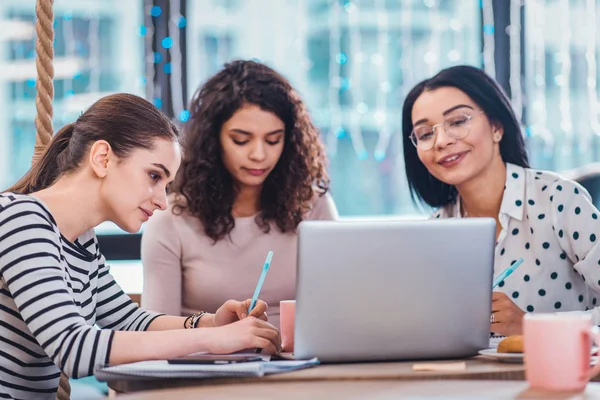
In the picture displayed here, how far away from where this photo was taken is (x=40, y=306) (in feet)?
3.78

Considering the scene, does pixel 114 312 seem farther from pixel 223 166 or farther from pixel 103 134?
pixel 223 166

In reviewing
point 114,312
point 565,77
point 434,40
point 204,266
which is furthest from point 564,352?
point 565,77

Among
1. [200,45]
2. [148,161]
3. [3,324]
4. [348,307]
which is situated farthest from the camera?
[200,45]

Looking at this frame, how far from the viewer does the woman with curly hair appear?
6.64 feet

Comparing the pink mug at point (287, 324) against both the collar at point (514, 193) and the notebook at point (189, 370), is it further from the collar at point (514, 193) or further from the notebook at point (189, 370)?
the collar at point (514, 193)

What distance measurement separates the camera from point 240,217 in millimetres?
2119

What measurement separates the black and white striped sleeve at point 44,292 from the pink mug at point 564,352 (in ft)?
2.02

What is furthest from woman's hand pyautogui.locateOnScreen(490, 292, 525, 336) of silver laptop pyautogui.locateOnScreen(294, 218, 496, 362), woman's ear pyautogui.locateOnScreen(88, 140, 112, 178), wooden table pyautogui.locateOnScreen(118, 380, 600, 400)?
woman's ear pyautogui.locateOnScreen(88, 140, 112, 178)

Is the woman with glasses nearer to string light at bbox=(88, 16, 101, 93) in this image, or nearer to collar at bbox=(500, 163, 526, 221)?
collar at bbox=(500, 163, 526, 221)

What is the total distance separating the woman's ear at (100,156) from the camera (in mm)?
1349

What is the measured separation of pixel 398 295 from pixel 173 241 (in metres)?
1.05

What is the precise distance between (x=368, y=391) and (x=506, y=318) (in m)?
0.61

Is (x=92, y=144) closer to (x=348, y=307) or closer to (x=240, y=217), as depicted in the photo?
(x=348, y=307)

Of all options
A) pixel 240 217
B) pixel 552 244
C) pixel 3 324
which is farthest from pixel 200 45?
pixel 3 324
